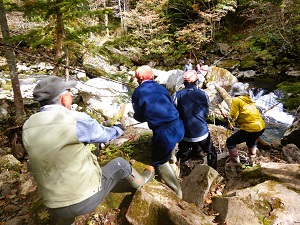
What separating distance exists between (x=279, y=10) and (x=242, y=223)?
1373cm

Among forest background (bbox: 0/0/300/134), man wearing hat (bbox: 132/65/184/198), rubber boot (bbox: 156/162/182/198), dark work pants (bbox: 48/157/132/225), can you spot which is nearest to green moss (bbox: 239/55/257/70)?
forest background (bbox: 0/0/300/134)

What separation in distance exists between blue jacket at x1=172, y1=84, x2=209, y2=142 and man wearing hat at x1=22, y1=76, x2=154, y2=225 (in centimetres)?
181

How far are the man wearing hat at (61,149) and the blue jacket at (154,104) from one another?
0.93 metres

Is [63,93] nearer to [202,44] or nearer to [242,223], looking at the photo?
[242,223]

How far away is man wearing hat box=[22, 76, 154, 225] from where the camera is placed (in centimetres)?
181

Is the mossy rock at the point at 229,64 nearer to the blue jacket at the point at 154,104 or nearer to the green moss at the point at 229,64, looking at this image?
the green moss at the point at 229,64

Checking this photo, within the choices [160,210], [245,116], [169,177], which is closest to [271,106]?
[245,116]

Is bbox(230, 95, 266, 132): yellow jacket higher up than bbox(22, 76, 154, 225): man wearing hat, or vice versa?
bbox(22, 76, 154, 225): man wearing hat

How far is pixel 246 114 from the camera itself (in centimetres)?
396

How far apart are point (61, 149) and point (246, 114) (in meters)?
3.34

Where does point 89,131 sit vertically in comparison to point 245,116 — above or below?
above

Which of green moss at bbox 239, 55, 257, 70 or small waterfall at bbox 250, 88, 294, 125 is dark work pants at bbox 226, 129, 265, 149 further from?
green moss at bbox 239, 55, 257, 70

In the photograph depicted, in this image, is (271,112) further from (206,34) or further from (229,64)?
(206,34)

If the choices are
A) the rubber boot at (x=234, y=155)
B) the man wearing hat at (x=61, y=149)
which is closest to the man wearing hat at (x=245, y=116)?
the rubber boot at (x=234, y=155)
